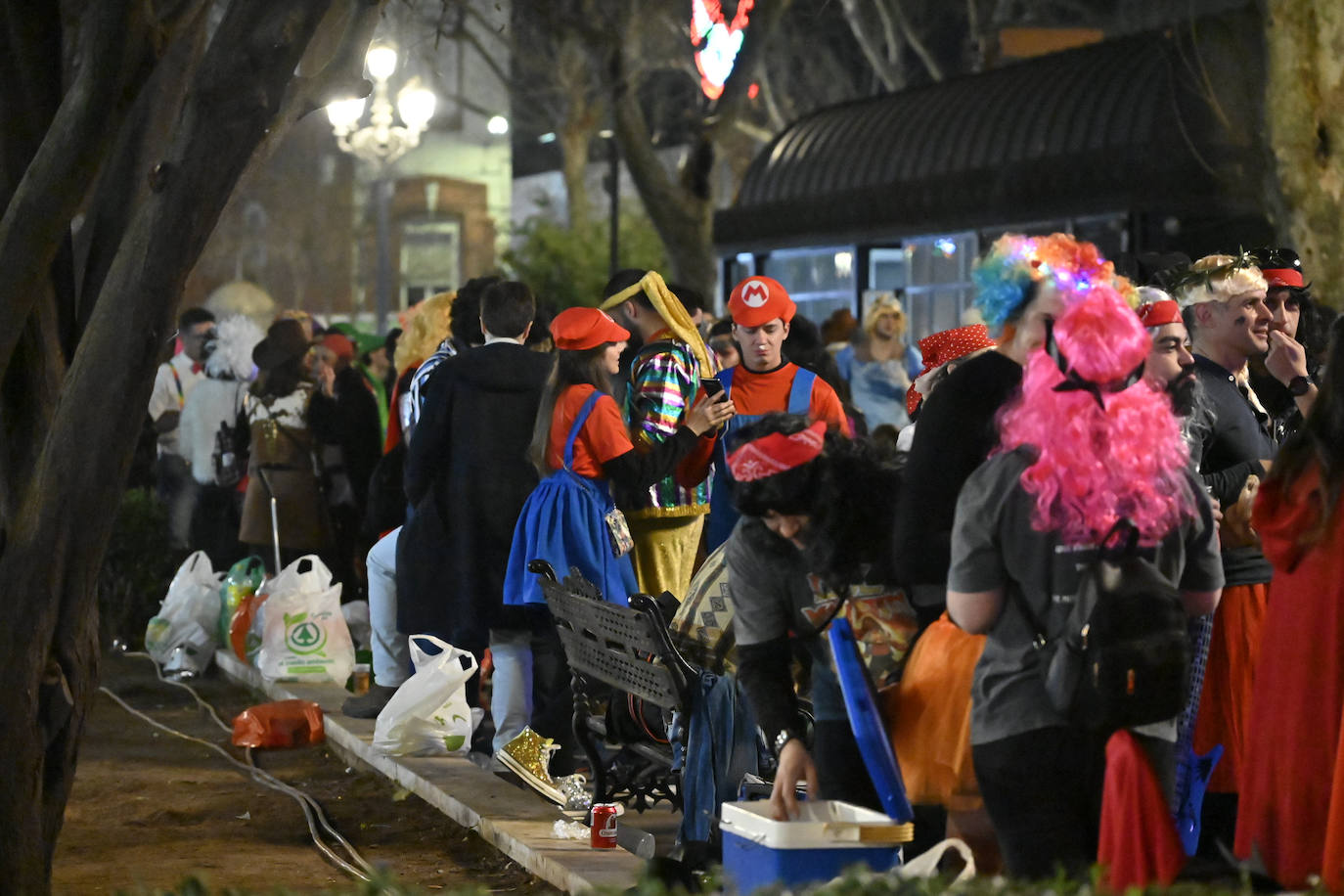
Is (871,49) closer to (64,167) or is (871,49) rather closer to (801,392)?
(801,392)

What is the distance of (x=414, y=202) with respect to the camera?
1656 inches

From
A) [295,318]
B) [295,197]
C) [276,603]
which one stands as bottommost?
[276,603]

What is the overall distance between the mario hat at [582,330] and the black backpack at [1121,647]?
3866 mm

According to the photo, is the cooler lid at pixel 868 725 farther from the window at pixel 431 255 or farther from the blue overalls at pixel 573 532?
the window at pixel 431 255

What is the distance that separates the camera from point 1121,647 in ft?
12.4

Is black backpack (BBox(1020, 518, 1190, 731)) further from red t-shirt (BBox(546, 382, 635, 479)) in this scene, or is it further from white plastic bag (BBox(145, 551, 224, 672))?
white plastic bag (BBox(145, 551, 224, 672))

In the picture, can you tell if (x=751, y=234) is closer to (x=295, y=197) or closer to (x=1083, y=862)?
(x=295, y=197)

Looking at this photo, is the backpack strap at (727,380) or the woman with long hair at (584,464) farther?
the backpack strap at (727,380)

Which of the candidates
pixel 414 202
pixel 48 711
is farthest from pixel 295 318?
pixel 414 202

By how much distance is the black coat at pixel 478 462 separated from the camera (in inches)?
332

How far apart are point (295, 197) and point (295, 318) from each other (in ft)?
88.7

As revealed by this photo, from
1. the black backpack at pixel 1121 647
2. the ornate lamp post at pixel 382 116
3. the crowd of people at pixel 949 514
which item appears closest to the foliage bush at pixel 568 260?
the ornate lamp post at pixel 382 116

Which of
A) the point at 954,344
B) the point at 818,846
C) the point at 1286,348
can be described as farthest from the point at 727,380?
the point at 818,846

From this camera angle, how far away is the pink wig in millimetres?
3875
